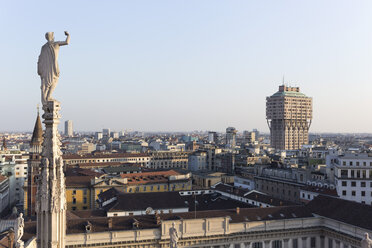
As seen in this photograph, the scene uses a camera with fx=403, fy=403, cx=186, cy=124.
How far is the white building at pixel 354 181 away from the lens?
64.0 meters

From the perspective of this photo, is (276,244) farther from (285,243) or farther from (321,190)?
(321,190)

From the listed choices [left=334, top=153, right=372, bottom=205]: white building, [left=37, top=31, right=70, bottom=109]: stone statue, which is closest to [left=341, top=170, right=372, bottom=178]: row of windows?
[left=334, top=153, right=372, bottom=205]: white building

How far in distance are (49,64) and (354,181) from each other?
2455 inches

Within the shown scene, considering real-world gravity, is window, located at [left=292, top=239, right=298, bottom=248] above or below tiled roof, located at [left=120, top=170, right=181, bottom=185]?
below

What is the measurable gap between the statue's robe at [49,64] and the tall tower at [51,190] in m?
0.65

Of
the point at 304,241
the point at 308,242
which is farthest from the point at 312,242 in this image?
the point at 304,241

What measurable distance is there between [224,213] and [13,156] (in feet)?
260

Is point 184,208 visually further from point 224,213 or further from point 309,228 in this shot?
point 309,228

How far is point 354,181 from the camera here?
64.1 metres

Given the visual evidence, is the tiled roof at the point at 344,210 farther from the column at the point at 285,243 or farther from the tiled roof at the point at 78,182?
the tiled roof at the point at 78,182

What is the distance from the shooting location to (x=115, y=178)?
7988 cm

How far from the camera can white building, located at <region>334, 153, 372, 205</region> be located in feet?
210

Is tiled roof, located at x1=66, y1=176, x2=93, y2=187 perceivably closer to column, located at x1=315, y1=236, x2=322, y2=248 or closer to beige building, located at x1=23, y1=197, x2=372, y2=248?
beige building, located at x1=23, y1=197, x2=372, y2=248

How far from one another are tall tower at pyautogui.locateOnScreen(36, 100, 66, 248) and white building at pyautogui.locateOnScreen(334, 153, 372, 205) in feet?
199
